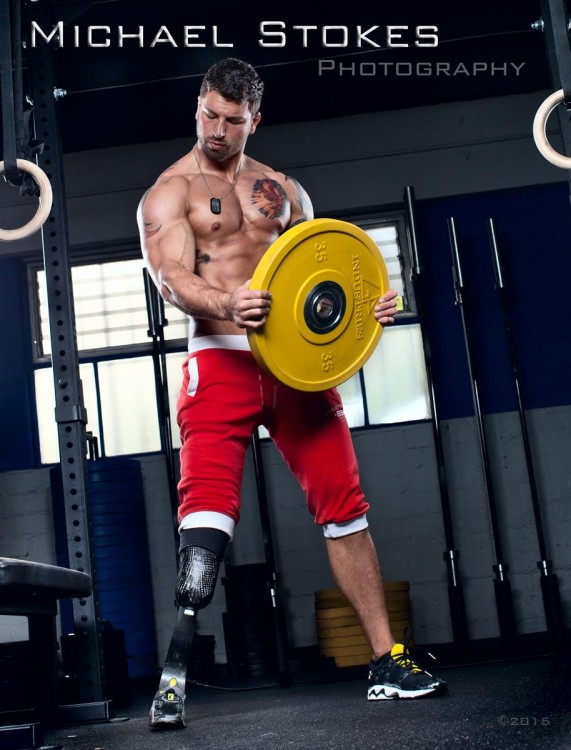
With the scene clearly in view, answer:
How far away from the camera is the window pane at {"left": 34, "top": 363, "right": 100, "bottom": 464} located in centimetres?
585

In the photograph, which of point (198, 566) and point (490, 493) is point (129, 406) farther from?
point (198, 566)

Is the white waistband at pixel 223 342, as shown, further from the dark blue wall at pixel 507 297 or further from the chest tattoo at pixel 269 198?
the dark blue wall at pixel 507 297

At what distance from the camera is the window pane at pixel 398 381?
227 inches

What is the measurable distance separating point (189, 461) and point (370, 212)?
3977 mm

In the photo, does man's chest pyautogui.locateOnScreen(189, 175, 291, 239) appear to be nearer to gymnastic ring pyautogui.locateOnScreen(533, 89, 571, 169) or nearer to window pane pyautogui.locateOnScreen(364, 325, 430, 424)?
gymnastic ring pyautogui.locateOnScreen(533, 89, 571, 169)

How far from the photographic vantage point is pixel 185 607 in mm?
2230

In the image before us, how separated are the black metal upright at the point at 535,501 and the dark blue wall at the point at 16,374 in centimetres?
304

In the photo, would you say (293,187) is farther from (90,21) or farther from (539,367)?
(539,367)

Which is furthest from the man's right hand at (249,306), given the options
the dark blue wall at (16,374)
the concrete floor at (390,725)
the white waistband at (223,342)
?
the dark blue wall at (16,374)

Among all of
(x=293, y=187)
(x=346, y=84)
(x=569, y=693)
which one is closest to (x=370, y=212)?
(x=346, y=84)

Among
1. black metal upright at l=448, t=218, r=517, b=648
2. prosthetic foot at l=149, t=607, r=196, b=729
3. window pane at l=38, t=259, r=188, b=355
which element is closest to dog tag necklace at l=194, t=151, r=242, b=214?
prosthetic foot at l=149, t=607, r=196, b=729

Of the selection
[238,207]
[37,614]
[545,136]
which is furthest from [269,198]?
[37,614]

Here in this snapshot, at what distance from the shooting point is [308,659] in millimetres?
4887

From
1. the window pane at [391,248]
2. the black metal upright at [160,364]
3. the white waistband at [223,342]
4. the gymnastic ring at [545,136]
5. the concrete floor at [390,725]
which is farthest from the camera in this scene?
the window pane at [391,248]
